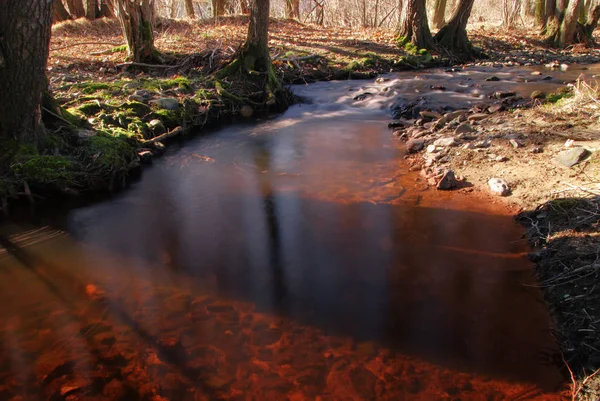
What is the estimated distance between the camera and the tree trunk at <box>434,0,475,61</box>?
18141 mm

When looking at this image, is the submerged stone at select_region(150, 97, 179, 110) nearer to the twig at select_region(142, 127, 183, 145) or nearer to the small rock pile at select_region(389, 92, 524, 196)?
the twig at select_region(142, 127, 183, 145)

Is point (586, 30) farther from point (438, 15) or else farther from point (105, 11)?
point (105, 11)

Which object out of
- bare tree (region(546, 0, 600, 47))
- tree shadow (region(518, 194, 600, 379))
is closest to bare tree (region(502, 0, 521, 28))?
bare tree (region(546, 0, 600, 47))

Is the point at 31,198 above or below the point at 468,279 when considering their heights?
above

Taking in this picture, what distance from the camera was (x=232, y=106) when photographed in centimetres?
1159

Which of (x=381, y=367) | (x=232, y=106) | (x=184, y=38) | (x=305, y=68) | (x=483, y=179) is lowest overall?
(x=381, y=367)

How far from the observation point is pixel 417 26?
18.2m

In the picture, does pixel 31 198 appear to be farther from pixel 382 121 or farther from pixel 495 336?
pixel 382 121

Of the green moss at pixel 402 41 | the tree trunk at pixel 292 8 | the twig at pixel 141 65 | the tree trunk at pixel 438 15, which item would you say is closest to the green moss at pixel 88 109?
the twig at pixel 141 65

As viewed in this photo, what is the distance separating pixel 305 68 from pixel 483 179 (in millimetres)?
10428

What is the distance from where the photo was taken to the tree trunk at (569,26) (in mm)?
19350

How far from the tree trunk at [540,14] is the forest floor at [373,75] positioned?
2.79 feet

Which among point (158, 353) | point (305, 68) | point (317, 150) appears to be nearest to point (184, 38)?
point (305, 68)

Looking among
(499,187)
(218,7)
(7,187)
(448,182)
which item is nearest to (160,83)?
(7,187)
